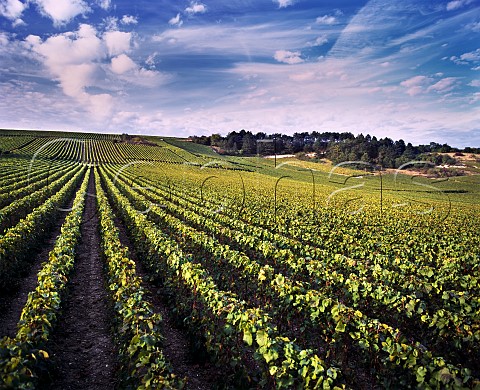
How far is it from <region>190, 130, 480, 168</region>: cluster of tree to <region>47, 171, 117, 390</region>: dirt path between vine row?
72796 mm

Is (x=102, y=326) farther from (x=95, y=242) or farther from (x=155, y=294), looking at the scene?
(x=95, y=242)

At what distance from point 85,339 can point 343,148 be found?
106 meters

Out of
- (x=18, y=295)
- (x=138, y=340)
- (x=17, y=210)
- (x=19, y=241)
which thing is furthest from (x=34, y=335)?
(x=17, y=210)

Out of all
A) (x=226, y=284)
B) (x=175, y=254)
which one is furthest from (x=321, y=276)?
(x=175, y=254)

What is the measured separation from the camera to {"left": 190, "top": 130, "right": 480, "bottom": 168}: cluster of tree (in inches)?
3578

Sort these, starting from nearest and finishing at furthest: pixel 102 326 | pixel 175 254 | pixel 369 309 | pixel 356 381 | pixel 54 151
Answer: pixel 356 381
pixel 102 326
pixel 369 309
pixel 175 254
pixel 54 151

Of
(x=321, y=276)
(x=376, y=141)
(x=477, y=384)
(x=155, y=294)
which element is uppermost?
(x=376, y=141)

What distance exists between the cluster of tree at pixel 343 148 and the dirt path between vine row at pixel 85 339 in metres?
Answer: 72.8

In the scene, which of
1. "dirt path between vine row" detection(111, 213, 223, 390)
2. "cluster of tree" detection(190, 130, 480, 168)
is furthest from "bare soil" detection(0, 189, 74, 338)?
"cluster of tree" detection(190, 130, 480, 168)

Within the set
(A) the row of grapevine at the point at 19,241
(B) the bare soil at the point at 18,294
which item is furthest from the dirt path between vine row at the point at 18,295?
(A) the row of grapevine at the point at 19,241

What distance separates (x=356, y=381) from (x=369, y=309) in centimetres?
300

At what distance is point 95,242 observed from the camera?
15078mm

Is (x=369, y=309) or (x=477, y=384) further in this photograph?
(x=369, y=309)

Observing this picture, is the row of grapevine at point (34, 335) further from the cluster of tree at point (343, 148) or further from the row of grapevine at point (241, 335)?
the cluster of tree at point (343, 148)
